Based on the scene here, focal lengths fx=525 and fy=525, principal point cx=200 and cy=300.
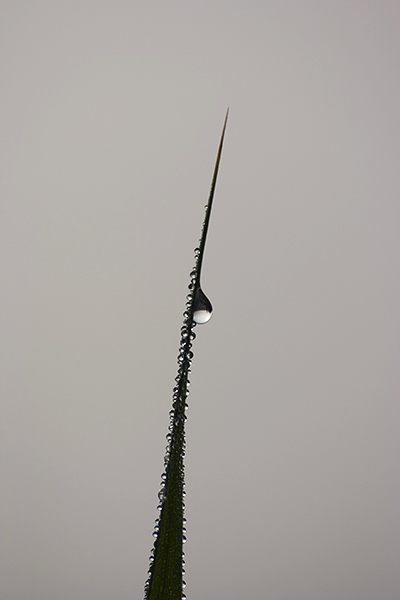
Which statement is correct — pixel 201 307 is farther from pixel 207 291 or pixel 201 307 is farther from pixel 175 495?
pixel 207 291

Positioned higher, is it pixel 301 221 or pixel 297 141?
pixel 297 141

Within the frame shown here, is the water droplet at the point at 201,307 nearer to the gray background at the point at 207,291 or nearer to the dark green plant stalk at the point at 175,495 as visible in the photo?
the dark green plant stalk at the point at 175,495

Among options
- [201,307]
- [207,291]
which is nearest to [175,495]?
[201,307]

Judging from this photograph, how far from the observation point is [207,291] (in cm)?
111

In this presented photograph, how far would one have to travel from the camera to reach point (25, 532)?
1.05 meters

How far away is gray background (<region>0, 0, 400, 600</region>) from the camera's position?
1.07 metres

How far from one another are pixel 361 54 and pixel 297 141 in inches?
10.2

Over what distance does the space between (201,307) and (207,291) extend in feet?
3.03

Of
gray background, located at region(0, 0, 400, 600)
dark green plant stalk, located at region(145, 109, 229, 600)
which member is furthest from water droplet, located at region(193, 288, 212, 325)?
gray background, located at region(0, 0, 400, 600)

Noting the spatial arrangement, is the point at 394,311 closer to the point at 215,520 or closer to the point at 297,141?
→ the point at 297,141

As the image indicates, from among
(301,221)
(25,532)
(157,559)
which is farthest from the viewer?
(301,221)

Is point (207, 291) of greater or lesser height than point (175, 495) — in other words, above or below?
above

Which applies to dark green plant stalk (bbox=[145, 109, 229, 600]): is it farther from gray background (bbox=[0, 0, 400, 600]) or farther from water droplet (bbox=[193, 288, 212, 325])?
gray background (bbox=[0, 0, 400, 600])

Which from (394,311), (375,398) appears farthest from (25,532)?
(394,311)
